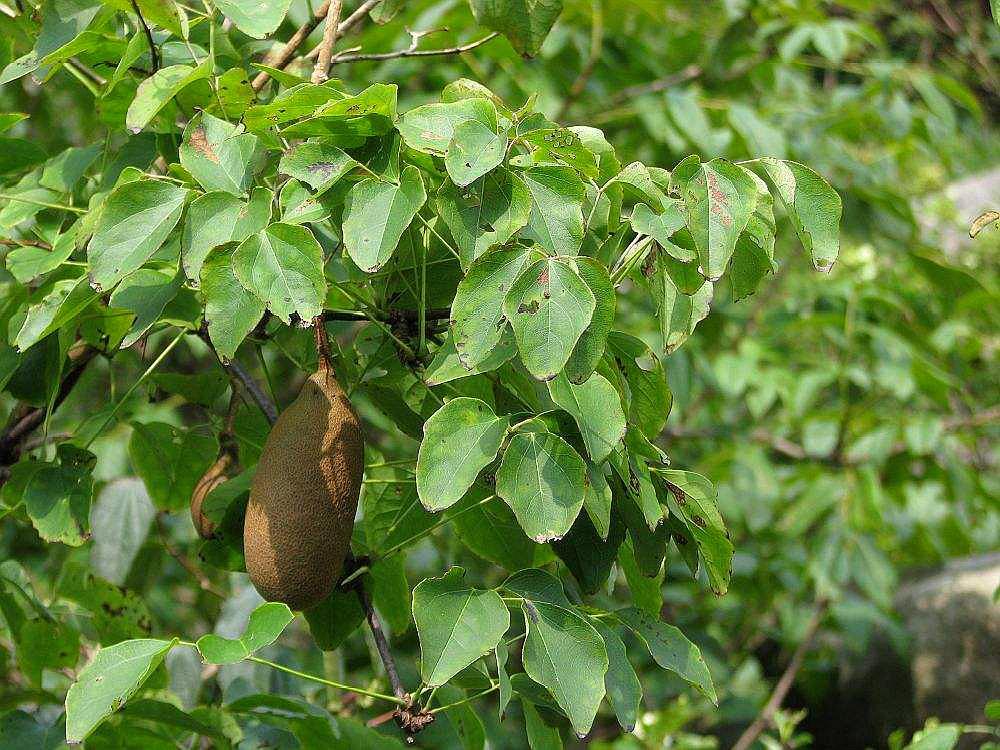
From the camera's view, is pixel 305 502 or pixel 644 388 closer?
pixel 305 502

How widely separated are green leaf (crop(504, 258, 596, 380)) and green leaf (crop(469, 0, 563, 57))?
14.3 inches

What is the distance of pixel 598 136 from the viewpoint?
92 centimetres

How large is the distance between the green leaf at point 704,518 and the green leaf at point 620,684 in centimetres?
9

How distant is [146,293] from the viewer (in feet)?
2.86

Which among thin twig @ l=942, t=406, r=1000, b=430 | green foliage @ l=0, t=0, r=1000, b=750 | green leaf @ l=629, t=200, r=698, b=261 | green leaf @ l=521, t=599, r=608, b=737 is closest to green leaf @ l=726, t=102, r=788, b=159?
thin twig @ l=942, t=406, r=1000, b=430

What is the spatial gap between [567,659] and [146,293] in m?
0.42

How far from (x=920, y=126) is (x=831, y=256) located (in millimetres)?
1994

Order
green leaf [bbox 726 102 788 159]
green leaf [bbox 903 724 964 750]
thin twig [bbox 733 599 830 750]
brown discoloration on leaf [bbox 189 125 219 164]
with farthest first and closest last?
1. thin twig [bbox 733 599 830 750]
2. green leaf [bbox 726 102 788 159]
3. green leaf [bbox 903 724 964 750]
4. brown discoloration on leaf [bbox 189 125 219 164]

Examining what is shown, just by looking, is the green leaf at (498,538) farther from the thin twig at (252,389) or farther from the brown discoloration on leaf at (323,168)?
the brown discoloration on leaf at (323,168)

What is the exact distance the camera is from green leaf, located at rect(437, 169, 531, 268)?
0.78 m

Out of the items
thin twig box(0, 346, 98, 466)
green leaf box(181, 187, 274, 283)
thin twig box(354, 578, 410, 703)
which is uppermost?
green leaf box(181, 187, 274, 283)

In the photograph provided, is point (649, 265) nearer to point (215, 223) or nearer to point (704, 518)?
point (704, 518)

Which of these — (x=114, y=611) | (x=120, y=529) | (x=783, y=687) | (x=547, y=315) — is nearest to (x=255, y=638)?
(x=547, y=315)

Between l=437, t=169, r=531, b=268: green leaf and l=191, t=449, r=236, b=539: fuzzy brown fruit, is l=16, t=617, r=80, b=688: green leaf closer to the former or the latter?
l=191, t=449, r=236, b=539: fuzzy brown fruit
